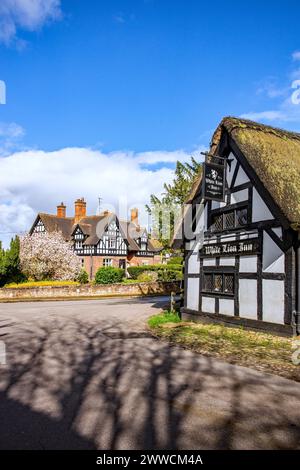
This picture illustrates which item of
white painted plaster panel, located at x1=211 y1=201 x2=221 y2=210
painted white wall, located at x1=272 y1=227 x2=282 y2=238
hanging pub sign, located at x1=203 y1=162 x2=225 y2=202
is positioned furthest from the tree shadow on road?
white painted plaster panel, located at x1=211 y1=201 x2=221 y2=210

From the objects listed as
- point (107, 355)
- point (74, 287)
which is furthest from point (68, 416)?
point (74, 287)

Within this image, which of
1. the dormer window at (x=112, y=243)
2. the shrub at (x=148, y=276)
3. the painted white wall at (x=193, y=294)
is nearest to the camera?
the painted white wall at (x=193, y=294)

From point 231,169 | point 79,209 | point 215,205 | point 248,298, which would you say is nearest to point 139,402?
point 248,298

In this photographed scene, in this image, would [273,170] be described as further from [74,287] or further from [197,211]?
[74,287]

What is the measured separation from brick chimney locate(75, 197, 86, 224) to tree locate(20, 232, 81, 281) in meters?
18.2

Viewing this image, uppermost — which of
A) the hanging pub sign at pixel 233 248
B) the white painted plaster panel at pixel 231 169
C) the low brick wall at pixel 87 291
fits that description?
the white painted plaster panel at pixel 231 169

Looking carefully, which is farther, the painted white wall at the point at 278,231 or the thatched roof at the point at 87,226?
the thatched roof at the point at 87,226

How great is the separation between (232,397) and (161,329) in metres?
6.84

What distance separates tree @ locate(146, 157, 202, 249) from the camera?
28156mm

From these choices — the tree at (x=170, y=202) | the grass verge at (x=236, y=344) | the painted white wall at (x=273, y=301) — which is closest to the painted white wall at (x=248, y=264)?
the painted white wall at (x=273, y=301)

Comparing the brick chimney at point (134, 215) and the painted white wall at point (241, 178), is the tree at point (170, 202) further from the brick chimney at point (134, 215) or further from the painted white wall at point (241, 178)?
the brick chimney at point (134, 215)

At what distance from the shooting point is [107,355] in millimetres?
8969

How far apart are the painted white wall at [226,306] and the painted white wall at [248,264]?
3.93 feet

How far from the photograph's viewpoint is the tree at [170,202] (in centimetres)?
2816
